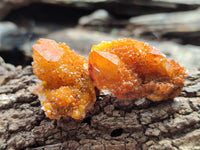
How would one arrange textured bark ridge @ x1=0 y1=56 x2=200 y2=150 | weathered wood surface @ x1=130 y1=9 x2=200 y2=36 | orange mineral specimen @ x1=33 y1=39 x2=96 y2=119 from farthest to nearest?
1. weathered wood surface @ x1=130 y1=9 x2=200 y2=36
2. textured bark ridge @ x1=0 y1=56 x2=200 y2=150
3. orange mineral specimen @ x1=33 y1=39 x2=96 y2=119

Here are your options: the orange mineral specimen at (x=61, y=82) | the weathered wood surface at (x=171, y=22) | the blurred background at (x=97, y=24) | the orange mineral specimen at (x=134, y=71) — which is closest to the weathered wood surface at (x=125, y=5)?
the blurred background at (x=97, y=24)

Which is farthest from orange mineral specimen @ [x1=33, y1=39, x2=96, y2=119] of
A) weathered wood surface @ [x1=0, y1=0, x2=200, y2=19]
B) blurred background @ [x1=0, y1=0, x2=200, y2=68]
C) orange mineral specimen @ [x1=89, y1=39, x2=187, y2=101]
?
weathered wood surface @ [x1=0, y1=0, x2=200, y2=19]

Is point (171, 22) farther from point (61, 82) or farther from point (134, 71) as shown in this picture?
point (61, 82)

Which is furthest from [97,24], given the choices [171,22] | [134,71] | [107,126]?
[107,126]

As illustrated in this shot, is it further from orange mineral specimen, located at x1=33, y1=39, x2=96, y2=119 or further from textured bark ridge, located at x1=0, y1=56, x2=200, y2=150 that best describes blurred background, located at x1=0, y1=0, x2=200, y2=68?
orange mineral specimen, located at x1=33, y1=39, x2=96, y2=119

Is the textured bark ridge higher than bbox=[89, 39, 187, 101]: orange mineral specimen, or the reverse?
bbox=[89, 39, 187, 101]: orange mineral specimen

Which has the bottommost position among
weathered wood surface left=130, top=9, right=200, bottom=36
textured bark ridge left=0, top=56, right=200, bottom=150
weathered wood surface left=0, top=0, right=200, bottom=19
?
textured bark ridge left=0, top=56, right=200, bottom=150
